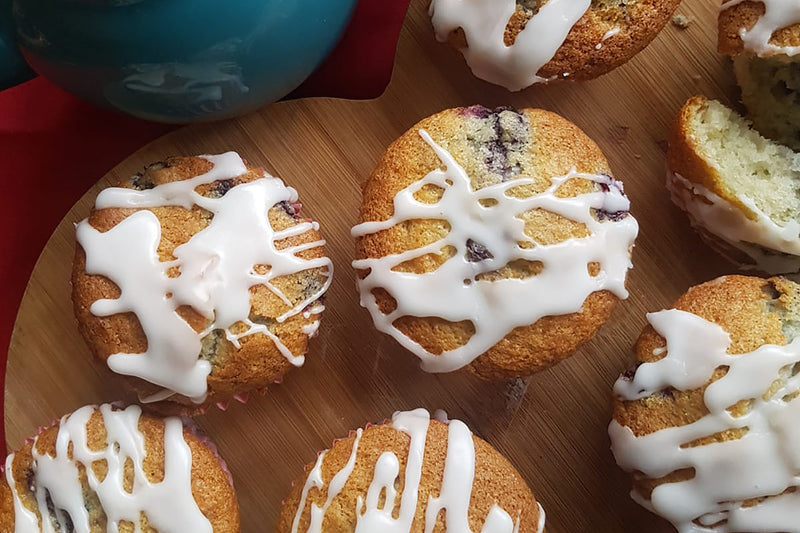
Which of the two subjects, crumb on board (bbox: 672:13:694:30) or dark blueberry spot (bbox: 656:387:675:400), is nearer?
dark blueberry spot (bbox: 656:387:675:400)

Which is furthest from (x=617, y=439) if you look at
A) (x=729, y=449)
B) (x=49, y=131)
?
(x=49, y=131)

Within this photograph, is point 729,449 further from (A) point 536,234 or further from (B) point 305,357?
(B) point 305,357

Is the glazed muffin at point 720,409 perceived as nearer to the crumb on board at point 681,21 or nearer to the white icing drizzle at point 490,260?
the white icing drizzle at point 490,260

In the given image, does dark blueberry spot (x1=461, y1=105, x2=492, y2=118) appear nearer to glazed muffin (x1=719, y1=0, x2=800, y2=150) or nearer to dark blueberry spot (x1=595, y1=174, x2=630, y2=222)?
dark blueberry spot (x1=595, y1=174, x2=630, y2=222)

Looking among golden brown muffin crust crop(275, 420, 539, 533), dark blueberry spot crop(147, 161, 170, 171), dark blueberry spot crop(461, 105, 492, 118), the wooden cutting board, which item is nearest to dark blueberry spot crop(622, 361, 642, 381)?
the wooden cutting board

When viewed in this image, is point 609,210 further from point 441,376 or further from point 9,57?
point 9,57

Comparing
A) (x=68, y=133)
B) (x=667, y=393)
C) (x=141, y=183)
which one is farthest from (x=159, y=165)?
(x=667, y=393)
